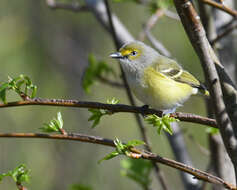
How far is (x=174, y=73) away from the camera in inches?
151

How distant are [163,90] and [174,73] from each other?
49cm

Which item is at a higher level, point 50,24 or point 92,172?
point 50,24

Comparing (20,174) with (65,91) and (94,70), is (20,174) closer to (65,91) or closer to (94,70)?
(94,70)

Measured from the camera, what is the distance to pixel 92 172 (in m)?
5.96

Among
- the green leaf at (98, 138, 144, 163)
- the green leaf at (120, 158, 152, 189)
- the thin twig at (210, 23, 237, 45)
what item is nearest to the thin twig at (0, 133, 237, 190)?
the green leaf at (98, 138, 144, 163)

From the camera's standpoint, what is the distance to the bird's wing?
373 cm

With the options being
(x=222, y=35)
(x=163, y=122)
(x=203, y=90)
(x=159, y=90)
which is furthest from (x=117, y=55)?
(x=163, y=122)

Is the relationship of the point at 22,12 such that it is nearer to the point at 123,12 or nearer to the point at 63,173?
the point at 123,12

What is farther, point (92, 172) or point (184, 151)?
point (92, 172)

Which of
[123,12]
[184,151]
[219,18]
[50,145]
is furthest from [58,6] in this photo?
[123,12]

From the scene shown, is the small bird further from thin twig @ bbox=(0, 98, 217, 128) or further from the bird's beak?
thin twig @ bbox=(0, 98, 217, 128)

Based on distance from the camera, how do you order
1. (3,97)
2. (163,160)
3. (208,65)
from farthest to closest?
Result: (3,97) → (163,160) → (208,65)

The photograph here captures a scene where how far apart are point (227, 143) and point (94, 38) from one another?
19.4ft

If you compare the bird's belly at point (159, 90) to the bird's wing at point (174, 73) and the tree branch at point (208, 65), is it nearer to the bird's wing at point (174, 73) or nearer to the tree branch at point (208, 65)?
the bird's wing at point (174, 73)
